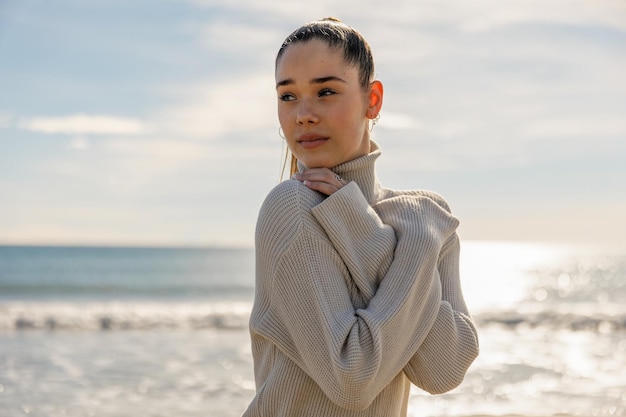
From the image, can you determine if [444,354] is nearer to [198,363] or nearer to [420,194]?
[420,194]

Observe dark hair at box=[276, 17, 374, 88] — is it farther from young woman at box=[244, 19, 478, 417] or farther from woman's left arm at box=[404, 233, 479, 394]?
woman's left arm at box=[404, 233, 479, 394]

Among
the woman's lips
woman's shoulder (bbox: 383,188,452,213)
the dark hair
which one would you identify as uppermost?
the dark hair

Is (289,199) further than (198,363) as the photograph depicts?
No

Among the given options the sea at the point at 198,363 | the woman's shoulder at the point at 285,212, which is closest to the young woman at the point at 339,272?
the woman's shoulder at the point at 285,212

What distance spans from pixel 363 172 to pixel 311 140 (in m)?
0.18

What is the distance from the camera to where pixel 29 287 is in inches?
1075

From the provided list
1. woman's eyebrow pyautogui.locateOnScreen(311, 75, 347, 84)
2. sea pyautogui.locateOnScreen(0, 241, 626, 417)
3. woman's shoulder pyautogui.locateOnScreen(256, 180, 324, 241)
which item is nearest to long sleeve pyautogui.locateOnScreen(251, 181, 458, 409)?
woman's shoulder pyautogui.locateOnScreen(256, 180, 324, 241)

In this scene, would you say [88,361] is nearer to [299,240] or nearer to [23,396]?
[23,396]

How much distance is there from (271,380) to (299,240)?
0.36 meters

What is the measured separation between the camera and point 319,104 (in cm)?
194

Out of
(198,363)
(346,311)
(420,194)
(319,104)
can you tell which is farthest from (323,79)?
(198,363)

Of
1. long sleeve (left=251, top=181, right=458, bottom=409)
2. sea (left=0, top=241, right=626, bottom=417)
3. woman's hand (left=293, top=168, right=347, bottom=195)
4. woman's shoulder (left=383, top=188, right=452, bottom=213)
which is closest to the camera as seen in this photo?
long sleeve (left=251, top=181, right=458, bottom=409)

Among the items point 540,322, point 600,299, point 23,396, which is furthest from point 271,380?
point 600,299

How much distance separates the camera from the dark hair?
1920mm
